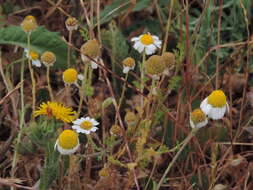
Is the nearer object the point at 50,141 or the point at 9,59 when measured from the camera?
the point at 50,141

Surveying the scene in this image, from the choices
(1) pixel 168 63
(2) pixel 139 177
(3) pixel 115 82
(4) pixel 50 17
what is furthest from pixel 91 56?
(4) pixel 50 17

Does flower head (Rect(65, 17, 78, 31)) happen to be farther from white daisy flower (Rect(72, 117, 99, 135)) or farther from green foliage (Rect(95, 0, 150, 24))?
green foliage (Rect(95, 0, 150, 24))

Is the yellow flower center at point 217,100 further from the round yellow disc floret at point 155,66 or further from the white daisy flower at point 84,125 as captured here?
the white daisy flower at point 84,125

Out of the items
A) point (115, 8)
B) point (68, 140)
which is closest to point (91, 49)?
point (68, 140)

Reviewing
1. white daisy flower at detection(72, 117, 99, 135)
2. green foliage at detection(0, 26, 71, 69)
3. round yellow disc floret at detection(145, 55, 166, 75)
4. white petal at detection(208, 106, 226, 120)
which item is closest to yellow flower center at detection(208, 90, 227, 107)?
white petal at detection(208, 106, 226, 120)

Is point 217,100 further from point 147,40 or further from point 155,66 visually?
point 147,40

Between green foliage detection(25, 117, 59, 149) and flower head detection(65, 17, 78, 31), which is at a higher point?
flower head detection(65, 17, 78, 31)

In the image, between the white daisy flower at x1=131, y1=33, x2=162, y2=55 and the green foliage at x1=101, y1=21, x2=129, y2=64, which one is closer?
the white daisy flower at x1=131, y1=33, x2=162, y2=55

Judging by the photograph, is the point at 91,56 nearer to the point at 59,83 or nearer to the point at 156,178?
the point at 156,178

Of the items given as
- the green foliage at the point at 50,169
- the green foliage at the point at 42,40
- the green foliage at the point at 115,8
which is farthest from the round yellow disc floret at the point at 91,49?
the green foliage at the point at 115,8
